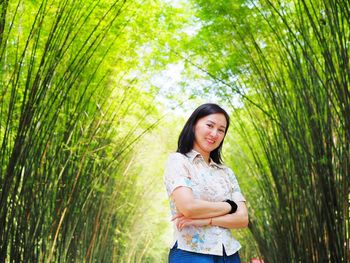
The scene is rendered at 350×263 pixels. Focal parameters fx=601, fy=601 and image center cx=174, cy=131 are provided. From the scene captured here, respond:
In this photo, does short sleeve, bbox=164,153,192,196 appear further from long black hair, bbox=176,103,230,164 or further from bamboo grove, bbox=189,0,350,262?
bamboo grove, bbox=189,0,350,262

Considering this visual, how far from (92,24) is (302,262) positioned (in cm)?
243

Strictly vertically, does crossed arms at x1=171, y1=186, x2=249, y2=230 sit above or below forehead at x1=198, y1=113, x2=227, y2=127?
below

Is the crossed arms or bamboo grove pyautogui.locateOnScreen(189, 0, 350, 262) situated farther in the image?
bamboo grove pyautogui.locateOnScreen(189, 0, 350, 262)

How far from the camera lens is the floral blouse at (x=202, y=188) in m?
1.73

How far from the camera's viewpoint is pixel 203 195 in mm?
1826

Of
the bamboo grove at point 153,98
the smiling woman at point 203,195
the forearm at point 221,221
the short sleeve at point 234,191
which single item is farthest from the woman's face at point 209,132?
the bamboo grove at point 153,98

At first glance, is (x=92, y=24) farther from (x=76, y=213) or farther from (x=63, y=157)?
(x=76, y=213)

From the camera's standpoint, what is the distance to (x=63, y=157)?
184 inches

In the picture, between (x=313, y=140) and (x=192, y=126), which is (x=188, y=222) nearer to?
(x=192, y=126)

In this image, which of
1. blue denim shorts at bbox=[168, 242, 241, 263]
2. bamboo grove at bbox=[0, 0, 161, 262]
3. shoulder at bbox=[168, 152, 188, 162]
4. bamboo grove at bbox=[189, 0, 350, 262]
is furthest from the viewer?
bamboo grove at bbox=[0, 0, 161, 262]

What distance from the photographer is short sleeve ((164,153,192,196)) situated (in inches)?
70.1

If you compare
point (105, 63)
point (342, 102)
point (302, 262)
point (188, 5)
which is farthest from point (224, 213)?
point (188, 5)

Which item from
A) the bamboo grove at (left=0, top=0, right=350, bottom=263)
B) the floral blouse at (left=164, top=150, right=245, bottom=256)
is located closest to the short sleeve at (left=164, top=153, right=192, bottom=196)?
the floral blouse at (left=164, top=150, right=245, bottom=256)

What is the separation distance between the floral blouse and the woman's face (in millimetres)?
33
